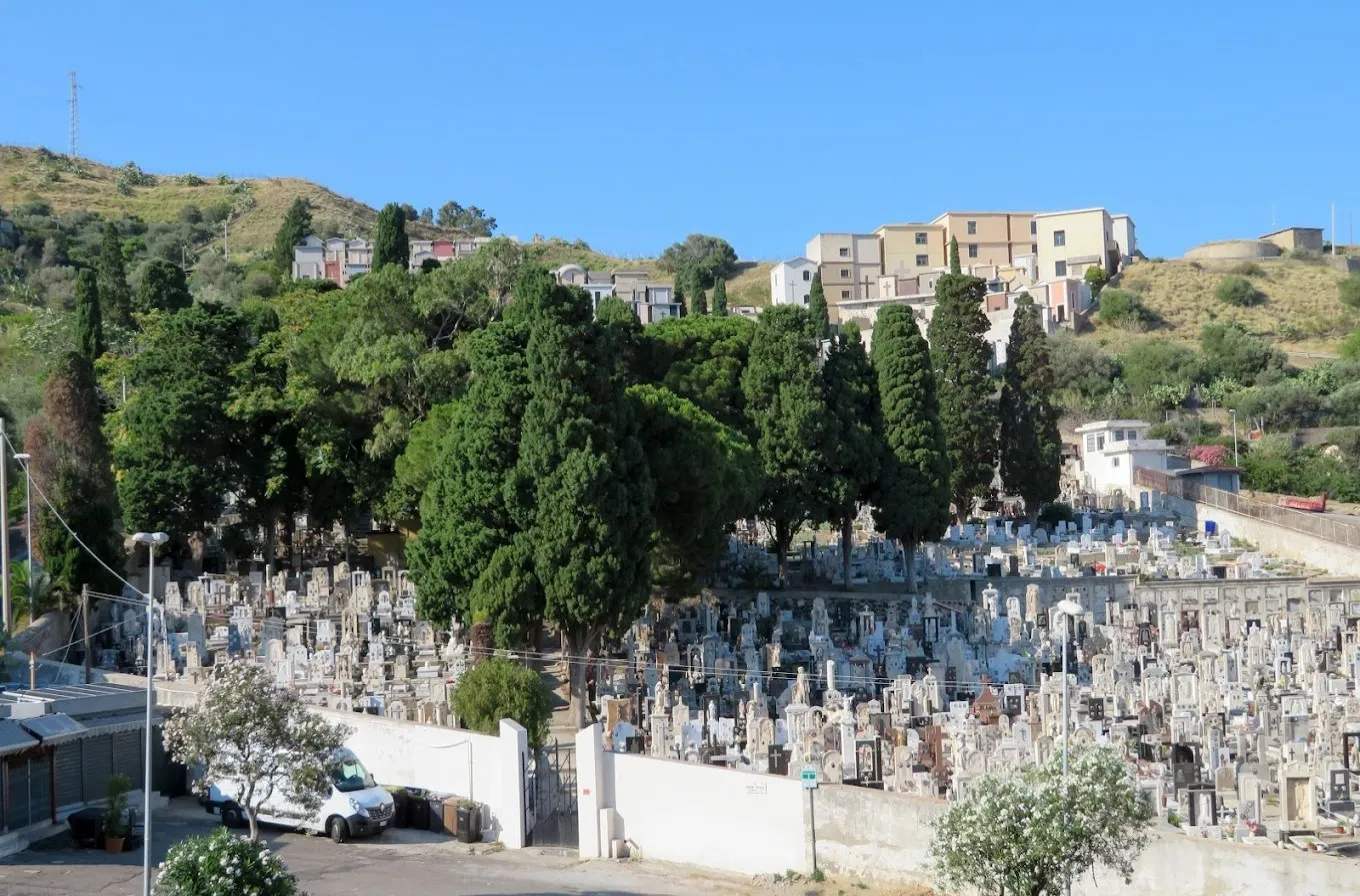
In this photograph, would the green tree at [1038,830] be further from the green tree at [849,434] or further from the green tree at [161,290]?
the green tree at [161,290]

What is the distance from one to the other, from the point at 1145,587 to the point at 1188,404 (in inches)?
1303

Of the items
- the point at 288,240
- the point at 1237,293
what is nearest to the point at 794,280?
the point at 1237,293

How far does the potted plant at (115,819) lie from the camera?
19.3m

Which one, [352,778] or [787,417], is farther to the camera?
[787,417]

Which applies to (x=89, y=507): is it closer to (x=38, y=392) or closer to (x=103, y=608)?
(x=103, y=608)

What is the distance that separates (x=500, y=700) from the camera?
2242 cm

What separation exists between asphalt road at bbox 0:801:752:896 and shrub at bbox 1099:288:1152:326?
70.3 metres

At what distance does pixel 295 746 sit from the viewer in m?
17.5

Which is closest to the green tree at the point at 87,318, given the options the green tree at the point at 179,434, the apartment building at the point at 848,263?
the green tree at the point at 179,434

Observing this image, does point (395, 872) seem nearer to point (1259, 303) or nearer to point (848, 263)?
point (848, 263)

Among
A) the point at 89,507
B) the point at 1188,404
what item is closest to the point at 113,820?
the point at 89,507

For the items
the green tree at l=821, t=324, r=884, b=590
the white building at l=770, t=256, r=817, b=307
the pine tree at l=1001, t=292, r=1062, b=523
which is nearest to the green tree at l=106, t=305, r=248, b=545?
the green tree at l=821, t=324, r=884, b=590

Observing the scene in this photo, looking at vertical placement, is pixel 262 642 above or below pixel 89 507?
below

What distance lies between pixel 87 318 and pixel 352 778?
108 ft
